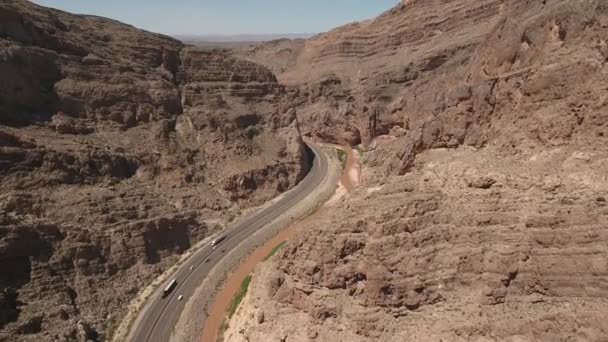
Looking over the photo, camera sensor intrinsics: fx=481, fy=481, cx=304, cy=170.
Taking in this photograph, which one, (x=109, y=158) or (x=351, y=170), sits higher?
(x=109, y=158)

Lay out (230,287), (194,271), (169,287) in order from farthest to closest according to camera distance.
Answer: (194,271)
(230,287)
(169,287)

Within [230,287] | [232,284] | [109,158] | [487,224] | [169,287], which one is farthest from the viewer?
[109,158]

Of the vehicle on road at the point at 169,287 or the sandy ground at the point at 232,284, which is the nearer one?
the sandy ground at the point at 232,284

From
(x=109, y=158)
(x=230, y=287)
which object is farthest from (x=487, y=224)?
(x=109, y=158)

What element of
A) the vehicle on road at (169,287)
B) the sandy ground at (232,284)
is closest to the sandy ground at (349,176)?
the sandy ground at (232,284)

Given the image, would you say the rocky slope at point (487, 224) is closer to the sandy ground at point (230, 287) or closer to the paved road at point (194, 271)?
the sandy ground at point (230, 287)

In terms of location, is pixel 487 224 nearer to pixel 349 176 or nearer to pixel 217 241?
pixel 217 241
